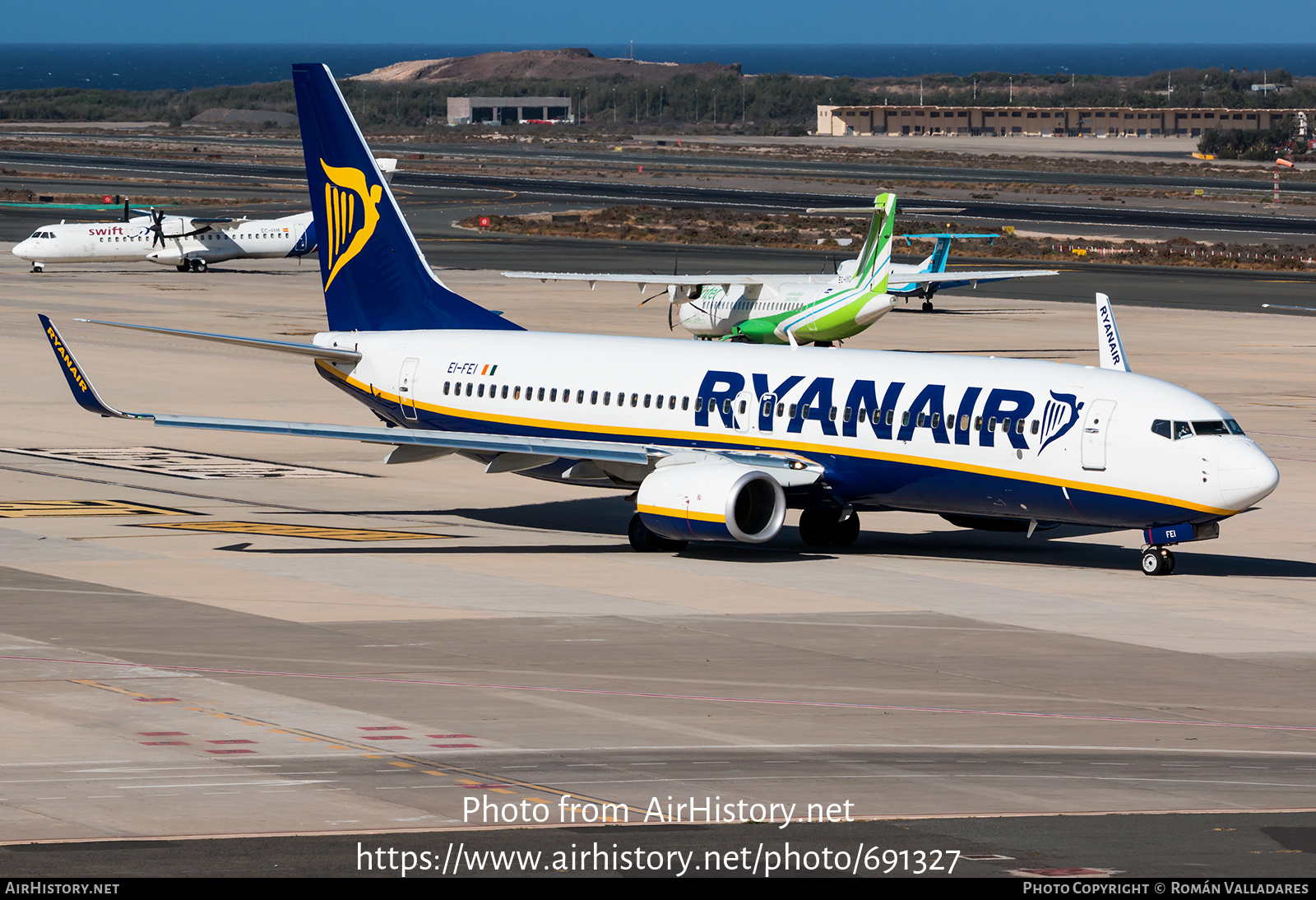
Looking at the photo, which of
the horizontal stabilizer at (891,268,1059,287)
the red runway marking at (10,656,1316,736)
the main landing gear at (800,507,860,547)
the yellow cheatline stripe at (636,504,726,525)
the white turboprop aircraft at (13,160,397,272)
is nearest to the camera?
the red runway marking at (10,656,1316,736)

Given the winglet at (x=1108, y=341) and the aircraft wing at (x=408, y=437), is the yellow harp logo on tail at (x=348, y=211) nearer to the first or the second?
the aircraft wing at (x=408, y=437)

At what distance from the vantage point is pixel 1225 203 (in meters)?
175

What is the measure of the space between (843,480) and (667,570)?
12.9 feet

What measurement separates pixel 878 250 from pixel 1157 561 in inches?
1438

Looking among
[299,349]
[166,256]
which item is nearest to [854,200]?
[166,256]

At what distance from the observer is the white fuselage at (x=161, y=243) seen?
372 ft

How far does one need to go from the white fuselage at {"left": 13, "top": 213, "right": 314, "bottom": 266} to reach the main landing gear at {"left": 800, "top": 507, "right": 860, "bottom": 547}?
81.7 meters

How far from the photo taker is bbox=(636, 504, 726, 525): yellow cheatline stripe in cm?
3612

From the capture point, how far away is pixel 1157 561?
121 ft

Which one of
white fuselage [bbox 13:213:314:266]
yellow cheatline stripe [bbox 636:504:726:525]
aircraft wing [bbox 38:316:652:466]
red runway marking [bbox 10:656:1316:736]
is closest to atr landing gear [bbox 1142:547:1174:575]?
yellow cheatline stripe [bbox 636:504:726:525]

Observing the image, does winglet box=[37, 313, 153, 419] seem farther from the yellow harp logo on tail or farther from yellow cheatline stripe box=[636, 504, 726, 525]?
yellow cheatline stripe box=[636, 504, 726, 525]

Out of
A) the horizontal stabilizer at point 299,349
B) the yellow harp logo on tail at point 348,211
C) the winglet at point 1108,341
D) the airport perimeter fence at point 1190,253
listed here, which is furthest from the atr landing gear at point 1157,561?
the airport perimeter fence at point 1190,253

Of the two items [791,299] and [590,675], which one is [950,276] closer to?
[791,299]

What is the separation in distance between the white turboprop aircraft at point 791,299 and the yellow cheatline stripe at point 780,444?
2748 centimetres
